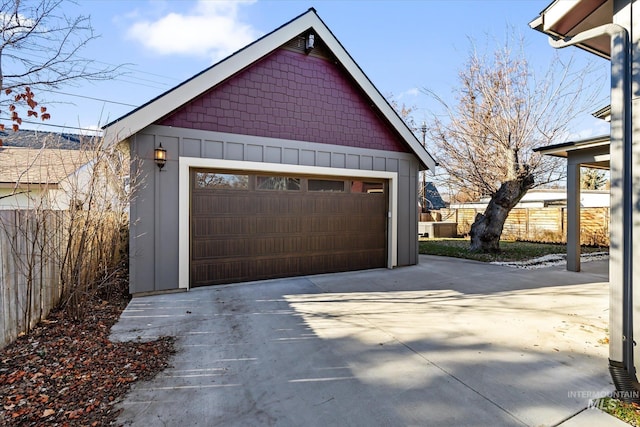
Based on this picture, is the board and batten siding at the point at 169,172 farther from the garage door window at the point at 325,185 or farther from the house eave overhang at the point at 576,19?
the house eave overhang at the point at 576,19

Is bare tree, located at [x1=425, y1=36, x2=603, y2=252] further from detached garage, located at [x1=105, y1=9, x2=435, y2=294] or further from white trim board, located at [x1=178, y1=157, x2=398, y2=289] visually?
white trim board, located at [x1=178, y1=157, x2=398, y2=289]

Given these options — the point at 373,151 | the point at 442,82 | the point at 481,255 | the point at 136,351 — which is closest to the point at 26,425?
the point at 136,351

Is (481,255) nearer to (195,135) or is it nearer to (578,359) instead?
(578,359)

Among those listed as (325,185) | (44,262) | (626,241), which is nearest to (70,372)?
(44,262)

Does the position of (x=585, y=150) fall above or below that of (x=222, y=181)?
above

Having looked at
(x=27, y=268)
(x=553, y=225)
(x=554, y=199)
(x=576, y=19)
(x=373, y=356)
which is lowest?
(x=373, y=356)

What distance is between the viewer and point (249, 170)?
6.50 m

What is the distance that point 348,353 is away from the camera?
11.1ft

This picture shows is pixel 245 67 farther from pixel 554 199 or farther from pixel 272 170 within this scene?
pixel 554 199

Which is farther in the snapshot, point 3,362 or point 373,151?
point 373,151

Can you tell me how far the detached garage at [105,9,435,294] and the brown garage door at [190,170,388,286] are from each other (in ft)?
0.08

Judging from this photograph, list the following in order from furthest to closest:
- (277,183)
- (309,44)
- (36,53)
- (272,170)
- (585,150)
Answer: (585,150) < (309,44) < (277,183) < (272,170) < (36,53)

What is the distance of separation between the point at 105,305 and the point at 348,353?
4.12m

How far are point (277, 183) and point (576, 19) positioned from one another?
5247 millimetres
